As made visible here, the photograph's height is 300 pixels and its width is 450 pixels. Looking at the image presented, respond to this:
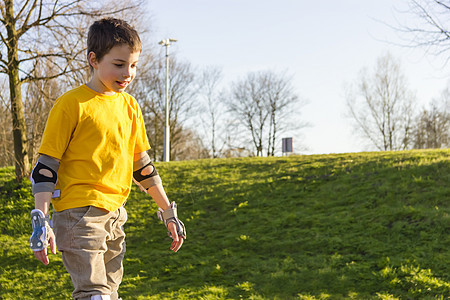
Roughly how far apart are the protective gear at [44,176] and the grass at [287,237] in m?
5.03

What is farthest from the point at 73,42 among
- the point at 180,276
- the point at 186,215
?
the point at 180,276

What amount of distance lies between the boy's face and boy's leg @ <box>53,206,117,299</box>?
26.0 inches

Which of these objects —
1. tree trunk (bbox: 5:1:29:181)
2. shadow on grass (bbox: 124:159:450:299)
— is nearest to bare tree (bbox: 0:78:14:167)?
tree trunk (bbox: 5:1:29:181)

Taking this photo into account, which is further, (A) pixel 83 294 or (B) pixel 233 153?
(B) pixel 233 153

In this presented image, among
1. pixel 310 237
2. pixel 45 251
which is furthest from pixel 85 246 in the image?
pixel 310 237

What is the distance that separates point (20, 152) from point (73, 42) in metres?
3.21

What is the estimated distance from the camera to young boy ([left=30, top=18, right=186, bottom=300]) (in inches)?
96.0

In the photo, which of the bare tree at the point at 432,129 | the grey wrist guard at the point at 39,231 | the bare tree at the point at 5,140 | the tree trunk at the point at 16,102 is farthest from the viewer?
the bare tree at the point at 432,129

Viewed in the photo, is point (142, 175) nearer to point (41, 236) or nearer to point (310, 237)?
point (41, 236)

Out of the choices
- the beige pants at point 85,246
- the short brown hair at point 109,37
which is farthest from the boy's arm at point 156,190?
the short brown hair at point 109,37

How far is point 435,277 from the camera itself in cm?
711

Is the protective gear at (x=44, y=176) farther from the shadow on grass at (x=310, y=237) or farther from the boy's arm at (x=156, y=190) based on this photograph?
the shadow on grass at (x=310, y=237)

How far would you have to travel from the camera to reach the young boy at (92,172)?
2.44m

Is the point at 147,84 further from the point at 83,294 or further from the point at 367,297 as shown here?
the point at 83,294
